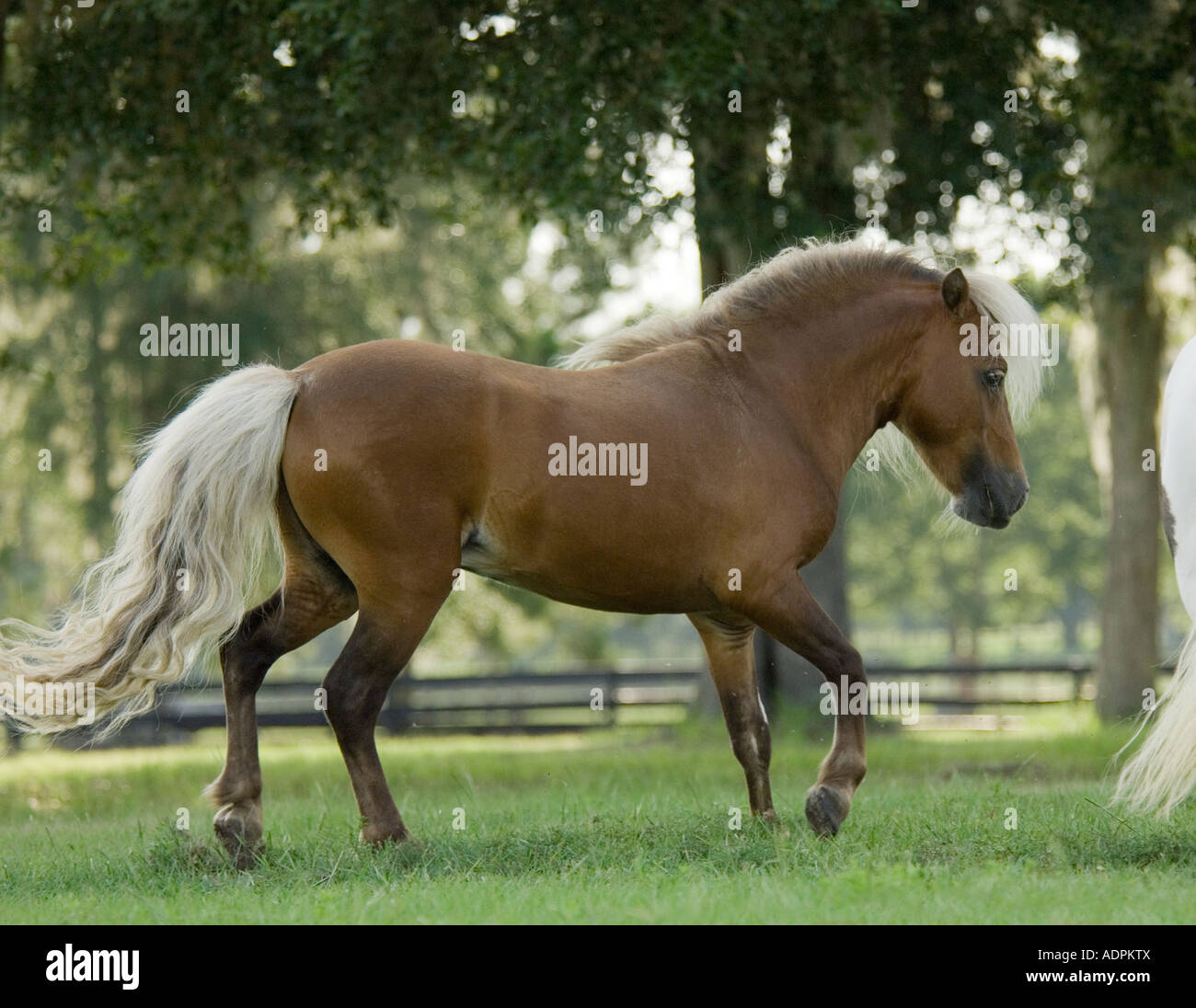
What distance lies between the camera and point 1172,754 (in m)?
5.68

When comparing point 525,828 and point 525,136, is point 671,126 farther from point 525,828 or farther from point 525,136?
point 525,828

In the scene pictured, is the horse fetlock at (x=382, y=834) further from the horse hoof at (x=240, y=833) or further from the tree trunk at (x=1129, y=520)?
the tree trunk at (x=1129, y=520)

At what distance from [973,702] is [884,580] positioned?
24392mm

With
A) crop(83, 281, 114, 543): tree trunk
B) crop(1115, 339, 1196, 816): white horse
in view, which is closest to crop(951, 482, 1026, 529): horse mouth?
crop(1115, 339, 1196, 816): white horse

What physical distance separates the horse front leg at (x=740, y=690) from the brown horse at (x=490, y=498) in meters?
0.05

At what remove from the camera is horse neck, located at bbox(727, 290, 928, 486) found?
6.36 metres

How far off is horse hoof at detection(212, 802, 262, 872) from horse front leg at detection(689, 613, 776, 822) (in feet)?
7.05

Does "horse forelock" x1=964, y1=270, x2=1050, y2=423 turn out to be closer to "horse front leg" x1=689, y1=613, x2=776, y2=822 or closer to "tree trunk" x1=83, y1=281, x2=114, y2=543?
"horse front leg" x1=689, y1=613, x2=776, y2=822

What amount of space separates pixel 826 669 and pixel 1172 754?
142 centimetres

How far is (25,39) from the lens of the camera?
37.4 ft

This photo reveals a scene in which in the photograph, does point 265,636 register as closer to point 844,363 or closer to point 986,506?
point 844,363

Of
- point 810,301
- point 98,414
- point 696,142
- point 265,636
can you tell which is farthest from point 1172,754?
point 98,414

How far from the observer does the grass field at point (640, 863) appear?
4.45 meters
